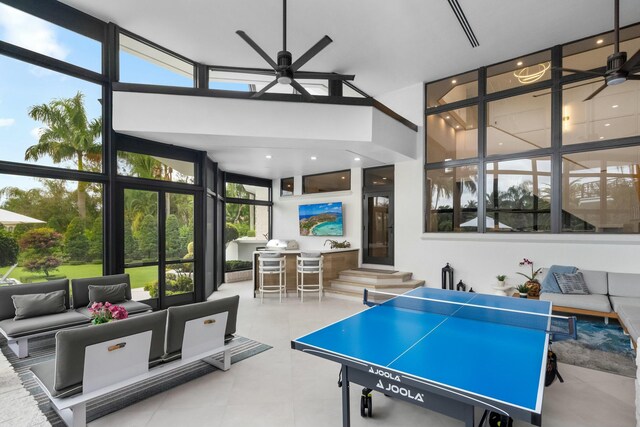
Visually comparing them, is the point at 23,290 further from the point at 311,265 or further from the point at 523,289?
the point at 523,289

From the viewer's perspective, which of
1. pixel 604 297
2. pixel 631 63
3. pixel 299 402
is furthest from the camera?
pixel 604 297

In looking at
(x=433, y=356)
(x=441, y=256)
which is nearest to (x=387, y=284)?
(x=441, y=256)

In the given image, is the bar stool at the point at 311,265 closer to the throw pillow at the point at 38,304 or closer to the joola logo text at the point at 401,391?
the throw pillow at the point at 38,304

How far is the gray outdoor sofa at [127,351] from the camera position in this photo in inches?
96.7

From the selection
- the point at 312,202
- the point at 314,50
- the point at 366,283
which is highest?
the point at 314,50

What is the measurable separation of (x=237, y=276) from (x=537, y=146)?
7760mm

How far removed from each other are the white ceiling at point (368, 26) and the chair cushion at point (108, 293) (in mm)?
4178

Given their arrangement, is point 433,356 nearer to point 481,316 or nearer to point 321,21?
point 481,316

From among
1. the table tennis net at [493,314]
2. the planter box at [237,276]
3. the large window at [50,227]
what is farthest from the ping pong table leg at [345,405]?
the planter box at [237,276]

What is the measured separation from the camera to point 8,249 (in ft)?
14.1

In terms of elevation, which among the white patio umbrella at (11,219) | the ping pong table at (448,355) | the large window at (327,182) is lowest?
the ping pong table at (448,355)

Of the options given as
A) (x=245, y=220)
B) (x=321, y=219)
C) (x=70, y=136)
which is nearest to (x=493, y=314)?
(x=70, y=136)

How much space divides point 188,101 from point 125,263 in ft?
9.66

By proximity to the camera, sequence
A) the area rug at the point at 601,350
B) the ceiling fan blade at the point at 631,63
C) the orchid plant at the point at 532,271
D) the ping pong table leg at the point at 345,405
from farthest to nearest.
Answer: the orchid plant at the point at 532,271 → the area rug at the point at 601,350 → the ceiling fan blade at the point at 631,63 → the ping pong table leg at the point at 345,405
